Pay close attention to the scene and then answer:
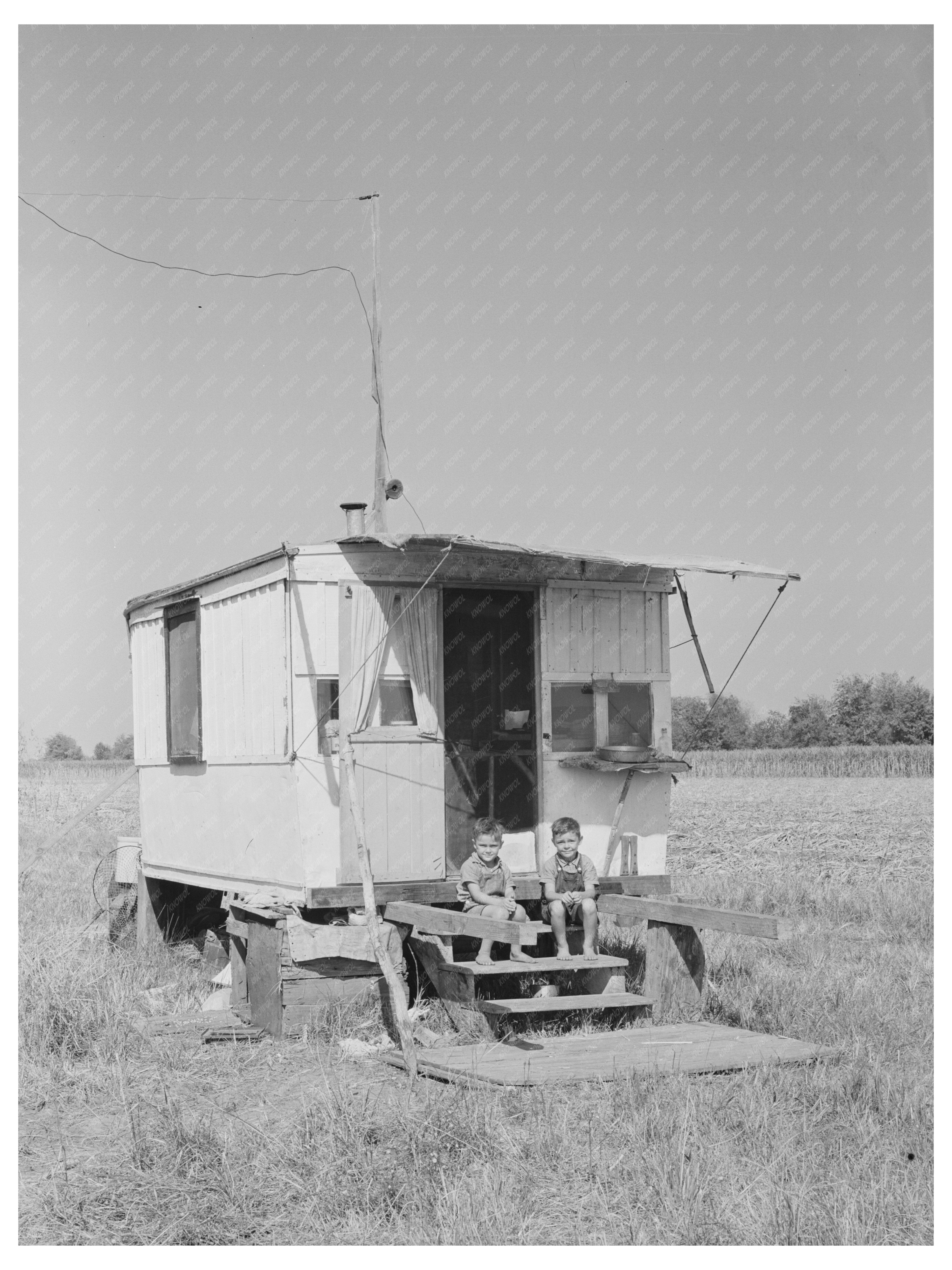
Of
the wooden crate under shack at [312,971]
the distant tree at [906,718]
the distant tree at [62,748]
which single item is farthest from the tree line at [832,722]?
the wooden crate under shack at [312,971]

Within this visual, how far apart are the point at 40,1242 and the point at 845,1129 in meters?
3.57

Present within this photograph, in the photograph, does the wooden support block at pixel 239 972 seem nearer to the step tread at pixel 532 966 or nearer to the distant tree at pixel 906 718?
the step tread at pixel 532 966

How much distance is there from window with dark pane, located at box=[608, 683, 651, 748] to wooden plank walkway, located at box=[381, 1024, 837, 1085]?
8.95 ft

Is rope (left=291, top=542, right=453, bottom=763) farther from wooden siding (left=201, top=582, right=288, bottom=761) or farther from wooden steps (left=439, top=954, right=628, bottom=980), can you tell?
wooden steps (left=439, top=954, right=628, bottom=980)

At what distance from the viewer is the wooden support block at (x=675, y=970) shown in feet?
29.2

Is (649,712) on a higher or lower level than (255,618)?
lower

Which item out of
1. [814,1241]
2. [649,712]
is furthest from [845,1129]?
[649,712]

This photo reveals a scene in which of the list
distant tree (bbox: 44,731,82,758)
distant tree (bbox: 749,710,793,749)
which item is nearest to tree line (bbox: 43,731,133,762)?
distant tree (bbox: 44,731,82,758)

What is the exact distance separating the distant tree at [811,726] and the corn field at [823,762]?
183 inches

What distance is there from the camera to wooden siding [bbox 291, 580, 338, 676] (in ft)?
30.9

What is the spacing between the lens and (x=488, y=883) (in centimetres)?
923

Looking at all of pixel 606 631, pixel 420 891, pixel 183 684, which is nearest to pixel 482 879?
pixel 420 891

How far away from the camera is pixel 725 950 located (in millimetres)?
11289
